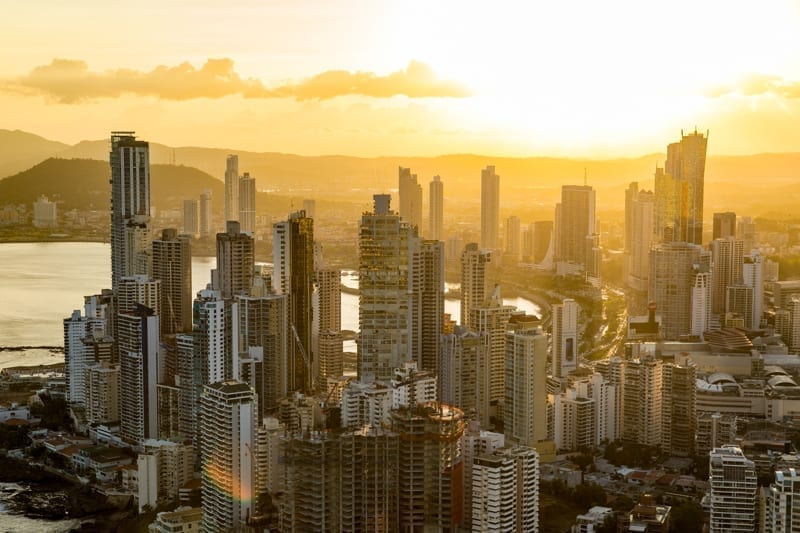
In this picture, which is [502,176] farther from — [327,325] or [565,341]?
[327,325]

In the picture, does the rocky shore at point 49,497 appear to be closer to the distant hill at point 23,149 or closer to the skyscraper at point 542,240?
the distant hill at point 23,149

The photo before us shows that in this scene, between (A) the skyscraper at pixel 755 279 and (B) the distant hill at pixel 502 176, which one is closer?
(B) the distant hill at pixel 502 176

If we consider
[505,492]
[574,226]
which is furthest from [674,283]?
[505,492]

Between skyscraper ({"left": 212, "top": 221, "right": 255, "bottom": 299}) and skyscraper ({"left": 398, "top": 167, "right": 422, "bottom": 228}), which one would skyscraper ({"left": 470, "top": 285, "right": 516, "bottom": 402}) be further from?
skyscraper ({"left": 398, "top": 167, "right": 422, "bottom": 228})

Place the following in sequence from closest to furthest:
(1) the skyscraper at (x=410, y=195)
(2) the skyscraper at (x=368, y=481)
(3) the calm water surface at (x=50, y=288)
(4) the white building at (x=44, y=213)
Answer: (2) the skyscraper at (x=368, y=481)
(3) the calm water surface at (x=50, y=288)
(1) the skyscraper at (x=410, y=195)
(4) the white building at (x=44, y=213)

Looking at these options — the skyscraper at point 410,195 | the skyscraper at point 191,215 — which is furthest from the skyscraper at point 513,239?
the skyscraper at point 191,215

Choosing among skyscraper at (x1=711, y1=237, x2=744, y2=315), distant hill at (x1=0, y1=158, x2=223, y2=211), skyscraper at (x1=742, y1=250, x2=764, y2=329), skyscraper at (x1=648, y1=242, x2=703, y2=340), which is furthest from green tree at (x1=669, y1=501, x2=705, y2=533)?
distant hill at (x1=0, y1=158, x2=223, y2=211)
